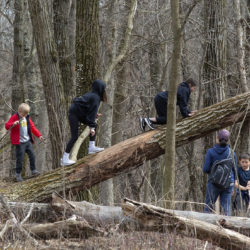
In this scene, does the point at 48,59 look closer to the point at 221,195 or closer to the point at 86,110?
the point at 86,110

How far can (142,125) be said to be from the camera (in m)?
7.62

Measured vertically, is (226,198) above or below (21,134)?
below

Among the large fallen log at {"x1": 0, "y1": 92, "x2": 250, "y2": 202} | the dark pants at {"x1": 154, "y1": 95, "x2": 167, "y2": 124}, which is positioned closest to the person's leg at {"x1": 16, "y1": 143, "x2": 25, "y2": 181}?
the large fallen log at {"x1": 0, "y1": 92, "x2": 250, "y2": 202}

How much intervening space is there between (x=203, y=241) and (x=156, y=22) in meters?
8.63

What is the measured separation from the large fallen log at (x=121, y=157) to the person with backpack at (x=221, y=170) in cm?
38

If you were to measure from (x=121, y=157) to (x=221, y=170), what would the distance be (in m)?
1.63

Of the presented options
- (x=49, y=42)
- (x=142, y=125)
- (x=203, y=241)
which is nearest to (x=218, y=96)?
(x=142, y=125)

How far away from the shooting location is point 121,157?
6781 millimetres

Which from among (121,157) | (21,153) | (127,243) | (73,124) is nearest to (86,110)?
(73,124)

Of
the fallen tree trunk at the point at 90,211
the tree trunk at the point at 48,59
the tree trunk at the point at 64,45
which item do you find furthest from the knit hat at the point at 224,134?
the tree trunk at the point at 64,45

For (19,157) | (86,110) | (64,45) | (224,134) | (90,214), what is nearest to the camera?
(90,214)

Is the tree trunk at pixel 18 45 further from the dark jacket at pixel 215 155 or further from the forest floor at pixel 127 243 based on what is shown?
the forest floor at pixel 127 243

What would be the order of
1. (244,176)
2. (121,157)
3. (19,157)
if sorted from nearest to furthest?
(121,157)
(244,176)
(19,157)

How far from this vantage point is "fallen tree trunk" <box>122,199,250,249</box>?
177 inches
